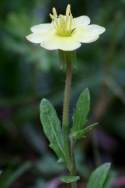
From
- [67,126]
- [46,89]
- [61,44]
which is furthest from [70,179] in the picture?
[46,89]

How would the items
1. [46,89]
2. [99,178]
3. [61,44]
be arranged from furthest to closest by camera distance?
[46,89] < [99,178] < [61,44]

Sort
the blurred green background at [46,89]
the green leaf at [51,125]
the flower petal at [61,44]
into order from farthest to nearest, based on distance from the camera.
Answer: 1. the blurred green background at [46,89]
2. the green leaf at [51,125]
3. the flower petal at [61,44]

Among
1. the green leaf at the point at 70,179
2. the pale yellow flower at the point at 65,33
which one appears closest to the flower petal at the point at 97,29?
the pale yellow flower at the point at 65,33

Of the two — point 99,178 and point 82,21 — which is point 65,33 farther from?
point 99,178

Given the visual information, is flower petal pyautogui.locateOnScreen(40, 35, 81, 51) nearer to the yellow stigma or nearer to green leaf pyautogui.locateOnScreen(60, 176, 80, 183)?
the yellow stigma

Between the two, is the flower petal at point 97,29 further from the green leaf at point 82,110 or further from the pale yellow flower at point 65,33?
the green leaf at point 82,110

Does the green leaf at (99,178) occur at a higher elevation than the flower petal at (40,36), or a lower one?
lower

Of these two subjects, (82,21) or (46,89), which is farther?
(46,89)
